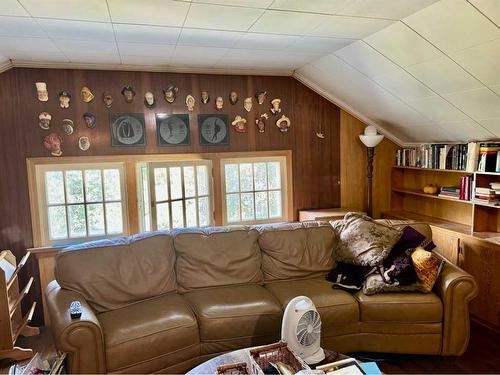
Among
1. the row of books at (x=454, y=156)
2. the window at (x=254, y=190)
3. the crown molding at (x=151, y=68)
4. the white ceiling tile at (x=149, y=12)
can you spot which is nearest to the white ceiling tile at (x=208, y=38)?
the white ceiling tile at (x=149, y=12)

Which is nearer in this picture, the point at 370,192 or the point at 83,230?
the point at 83,230

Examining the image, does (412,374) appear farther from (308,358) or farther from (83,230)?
(83,230)

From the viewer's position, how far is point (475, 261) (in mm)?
3260

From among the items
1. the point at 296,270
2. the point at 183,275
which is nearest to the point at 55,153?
the point at 183,275

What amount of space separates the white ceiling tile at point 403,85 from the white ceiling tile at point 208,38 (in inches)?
A: 52.1

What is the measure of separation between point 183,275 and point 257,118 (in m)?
2.00

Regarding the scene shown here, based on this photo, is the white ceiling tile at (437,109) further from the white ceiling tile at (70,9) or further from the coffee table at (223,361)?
the white ceiling tile at (70,9)

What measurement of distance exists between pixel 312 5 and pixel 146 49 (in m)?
1.51

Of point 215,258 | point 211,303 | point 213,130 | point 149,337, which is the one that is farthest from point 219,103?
point 149,337

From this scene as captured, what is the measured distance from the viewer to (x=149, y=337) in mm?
2297

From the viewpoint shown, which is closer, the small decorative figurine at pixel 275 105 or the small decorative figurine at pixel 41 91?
the small decorative figurine at pixel 41 91

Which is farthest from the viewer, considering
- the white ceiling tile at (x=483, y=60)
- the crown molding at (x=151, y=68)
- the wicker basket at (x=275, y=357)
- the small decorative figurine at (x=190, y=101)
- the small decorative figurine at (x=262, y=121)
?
the small decorative figurine at (x=262, y=121)

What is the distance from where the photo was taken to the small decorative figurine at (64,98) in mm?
3525

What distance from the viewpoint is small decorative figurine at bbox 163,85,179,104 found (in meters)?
3.83
